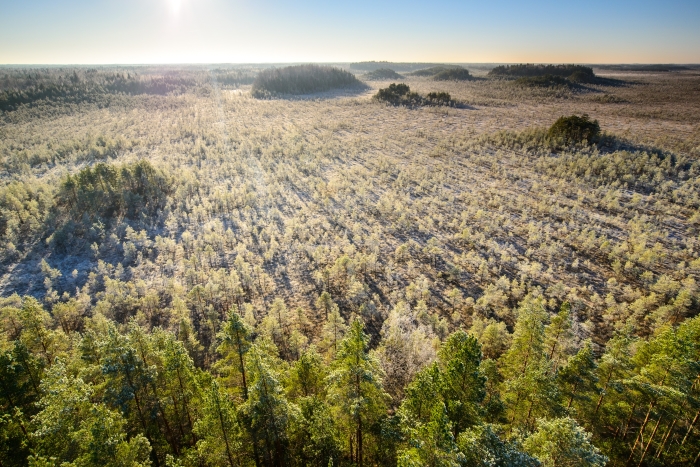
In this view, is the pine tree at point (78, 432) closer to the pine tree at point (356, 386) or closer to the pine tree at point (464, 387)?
the pine tree at point (356, 386)

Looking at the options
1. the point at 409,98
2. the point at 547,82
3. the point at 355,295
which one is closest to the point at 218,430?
the point at 355,295

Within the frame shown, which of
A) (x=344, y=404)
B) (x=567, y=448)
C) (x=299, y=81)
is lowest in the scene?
(x=344, y=404)

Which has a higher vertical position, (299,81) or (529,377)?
(299,81)

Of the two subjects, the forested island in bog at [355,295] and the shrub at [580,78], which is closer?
the forested island in bog at [355,295]

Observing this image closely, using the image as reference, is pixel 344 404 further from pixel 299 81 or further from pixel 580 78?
pixel 580 78

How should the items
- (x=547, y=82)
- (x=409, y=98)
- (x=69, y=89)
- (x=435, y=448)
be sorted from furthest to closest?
(x=547, y=82) → (x=69, y=89) → (x=409, y=98) → (x=435, y=448)

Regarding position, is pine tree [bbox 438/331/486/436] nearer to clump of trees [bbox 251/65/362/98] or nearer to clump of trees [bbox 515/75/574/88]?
clump of trees [bbox 251/65/362/98]

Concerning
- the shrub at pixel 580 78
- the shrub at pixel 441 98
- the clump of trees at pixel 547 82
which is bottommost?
the shrub at pixel 441 98

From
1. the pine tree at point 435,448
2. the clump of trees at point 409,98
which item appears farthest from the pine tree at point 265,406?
the clump of trees at point 409,98
